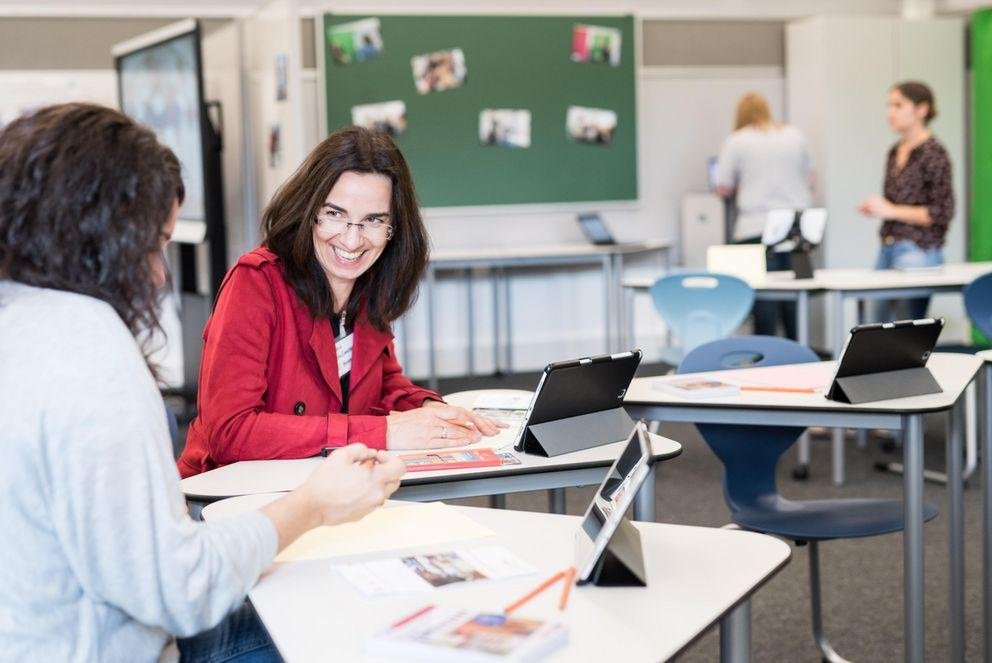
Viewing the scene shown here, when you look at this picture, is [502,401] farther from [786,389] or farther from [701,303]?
[701,303]

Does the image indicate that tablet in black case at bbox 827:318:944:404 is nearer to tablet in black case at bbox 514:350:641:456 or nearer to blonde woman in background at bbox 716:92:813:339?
tablet in black case at bbox 514:350:641:456

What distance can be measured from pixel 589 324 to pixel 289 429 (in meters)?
5.53

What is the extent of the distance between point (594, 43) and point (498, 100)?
700mm

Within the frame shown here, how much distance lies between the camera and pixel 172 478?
3.92 feet

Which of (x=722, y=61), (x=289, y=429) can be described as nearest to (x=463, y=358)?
(x=722, y=61)

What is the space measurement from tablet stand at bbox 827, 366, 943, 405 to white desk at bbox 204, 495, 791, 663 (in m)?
0.88

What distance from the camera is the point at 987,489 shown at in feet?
8.67

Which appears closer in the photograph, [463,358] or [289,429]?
[289,429]

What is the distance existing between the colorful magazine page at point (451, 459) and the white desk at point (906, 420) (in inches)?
18.8

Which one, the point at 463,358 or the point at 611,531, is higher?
the point at 611,531

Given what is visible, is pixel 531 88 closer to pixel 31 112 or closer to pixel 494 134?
pixel 494 134

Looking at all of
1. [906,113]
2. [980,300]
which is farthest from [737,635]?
[906,113]

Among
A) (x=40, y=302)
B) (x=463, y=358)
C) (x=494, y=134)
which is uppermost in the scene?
(x=494, y=134)

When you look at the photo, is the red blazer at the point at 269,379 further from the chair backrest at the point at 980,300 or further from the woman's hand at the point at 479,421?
the chair backrest at the point at 980,300
